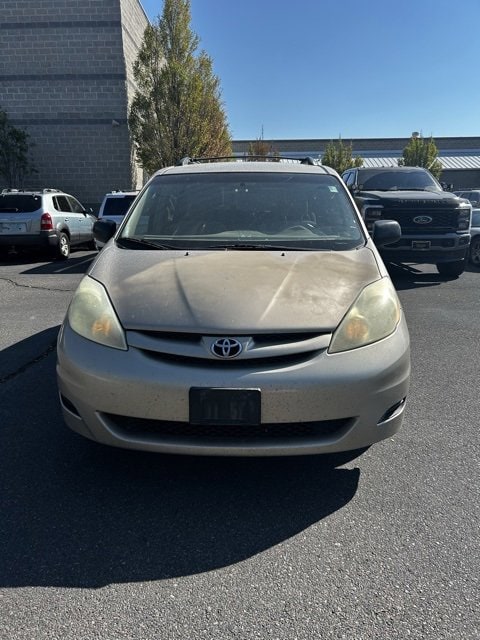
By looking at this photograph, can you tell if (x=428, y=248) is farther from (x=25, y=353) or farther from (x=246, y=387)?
(x=246, y=387)

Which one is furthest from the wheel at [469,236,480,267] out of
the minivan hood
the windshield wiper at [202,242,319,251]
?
the windshield wiper at [202,242,319,251]

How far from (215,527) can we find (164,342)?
90 centimetres

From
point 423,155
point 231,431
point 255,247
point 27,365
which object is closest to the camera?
point 231,431

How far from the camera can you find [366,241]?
3.23m

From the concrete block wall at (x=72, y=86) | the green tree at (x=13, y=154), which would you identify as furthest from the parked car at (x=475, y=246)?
the green tree at (x=13, y=154)

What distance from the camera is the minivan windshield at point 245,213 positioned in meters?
3.27

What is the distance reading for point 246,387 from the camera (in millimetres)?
2111

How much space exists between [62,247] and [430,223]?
792 centimetres

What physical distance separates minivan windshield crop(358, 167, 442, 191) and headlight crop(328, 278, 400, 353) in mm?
7401

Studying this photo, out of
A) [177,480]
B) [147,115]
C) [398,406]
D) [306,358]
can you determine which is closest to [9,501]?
[177,480]

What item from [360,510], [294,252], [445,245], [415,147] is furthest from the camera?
[415,147]

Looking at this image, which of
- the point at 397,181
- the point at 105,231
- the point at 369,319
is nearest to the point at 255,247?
Answer: the point at 369,319

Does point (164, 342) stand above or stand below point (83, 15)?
below

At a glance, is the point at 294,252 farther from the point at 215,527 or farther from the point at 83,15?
the point at 83,15
